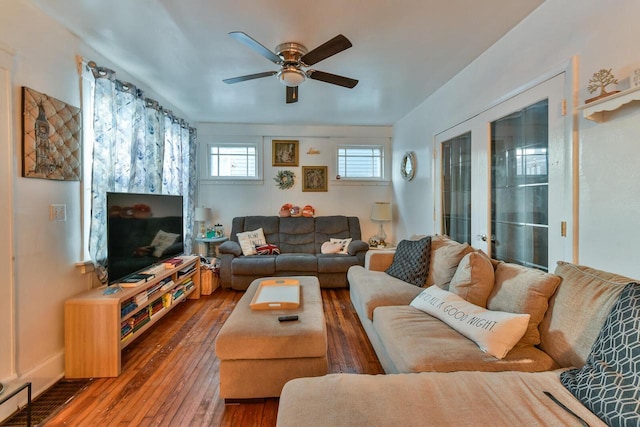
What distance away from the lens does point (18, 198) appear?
1701 mm

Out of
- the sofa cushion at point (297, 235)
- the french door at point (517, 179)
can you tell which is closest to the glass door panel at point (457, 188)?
the french door at point (517, 179)

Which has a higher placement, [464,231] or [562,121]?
[562,121]

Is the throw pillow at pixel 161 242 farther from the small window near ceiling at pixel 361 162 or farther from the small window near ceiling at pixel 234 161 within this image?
the small window near ceiling at pixel 361 162

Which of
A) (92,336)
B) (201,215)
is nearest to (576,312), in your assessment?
(92,336)

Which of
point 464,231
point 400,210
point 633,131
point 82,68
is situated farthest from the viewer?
point 400,210

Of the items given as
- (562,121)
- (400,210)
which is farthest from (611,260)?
(400,210)

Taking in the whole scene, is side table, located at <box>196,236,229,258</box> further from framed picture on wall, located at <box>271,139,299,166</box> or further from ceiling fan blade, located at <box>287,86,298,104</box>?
ceiling fan blade, located at <box>287,86,298,104</box>

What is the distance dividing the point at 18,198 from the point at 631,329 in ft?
10.5

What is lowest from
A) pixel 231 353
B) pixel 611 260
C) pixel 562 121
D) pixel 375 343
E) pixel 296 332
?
pixel 375 343

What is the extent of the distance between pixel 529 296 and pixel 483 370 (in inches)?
19.0

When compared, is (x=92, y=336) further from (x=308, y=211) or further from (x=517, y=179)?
(x=517, y=179)

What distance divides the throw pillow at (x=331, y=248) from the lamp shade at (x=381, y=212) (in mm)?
826

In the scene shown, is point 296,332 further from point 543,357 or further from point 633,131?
point 633,131

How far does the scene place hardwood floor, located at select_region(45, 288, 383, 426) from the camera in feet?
5.12
